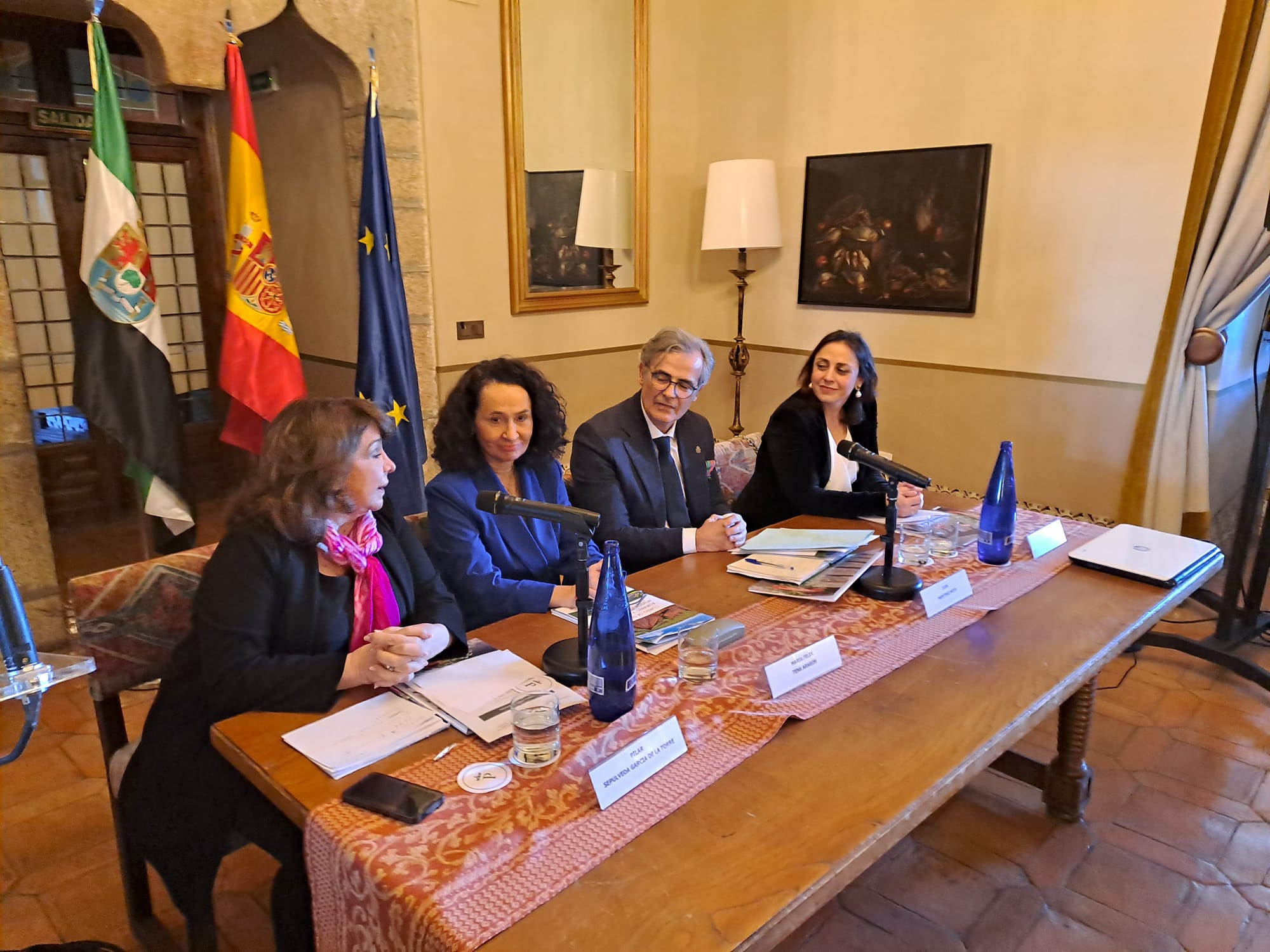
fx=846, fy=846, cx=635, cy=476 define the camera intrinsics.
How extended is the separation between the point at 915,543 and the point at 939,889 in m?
0.75

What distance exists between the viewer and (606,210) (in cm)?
400

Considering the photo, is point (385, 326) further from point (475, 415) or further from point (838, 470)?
point (838, 470)

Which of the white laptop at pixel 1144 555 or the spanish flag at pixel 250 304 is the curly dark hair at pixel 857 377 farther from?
the spanish flag at pixel 250 304

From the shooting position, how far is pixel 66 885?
6.19 ft

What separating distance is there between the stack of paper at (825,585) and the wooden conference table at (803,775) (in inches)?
2.4

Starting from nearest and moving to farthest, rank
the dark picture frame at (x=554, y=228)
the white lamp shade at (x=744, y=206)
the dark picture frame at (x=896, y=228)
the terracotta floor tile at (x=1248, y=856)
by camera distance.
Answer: the terracotta floor tile at (x=1248, y=856) < the dark picture frame at (x=896, y=228) < the dark picture frame at (x=554, y=228) < the white lamp shade at (x=744, y=206)

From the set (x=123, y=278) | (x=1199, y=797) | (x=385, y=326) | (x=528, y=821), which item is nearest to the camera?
(x=528, y=821)

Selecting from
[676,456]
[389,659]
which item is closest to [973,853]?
[676,456]

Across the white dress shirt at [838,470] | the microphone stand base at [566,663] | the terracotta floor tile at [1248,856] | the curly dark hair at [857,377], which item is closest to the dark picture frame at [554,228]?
the curly dark hair at [857,377]

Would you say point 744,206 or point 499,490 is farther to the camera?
point 744,206

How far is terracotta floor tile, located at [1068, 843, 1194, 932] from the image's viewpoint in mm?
1774

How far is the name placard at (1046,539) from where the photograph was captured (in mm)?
1961

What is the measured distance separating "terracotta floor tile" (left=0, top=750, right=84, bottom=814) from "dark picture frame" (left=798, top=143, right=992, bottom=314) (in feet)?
11.1

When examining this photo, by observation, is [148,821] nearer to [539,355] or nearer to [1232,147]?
[539,355]
